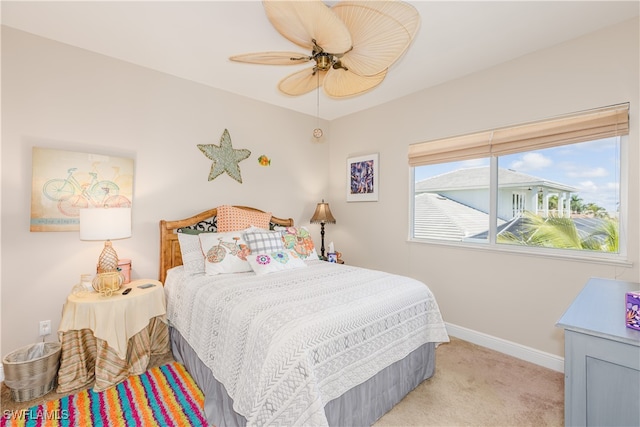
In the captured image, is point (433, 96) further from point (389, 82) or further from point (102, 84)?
point (102, 84)

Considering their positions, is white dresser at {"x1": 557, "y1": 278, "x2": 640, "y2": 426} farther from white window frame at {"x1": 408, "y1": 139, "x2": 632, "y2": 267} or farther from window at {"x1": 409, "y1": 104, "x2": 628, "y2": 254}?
window at {"x1": 409, "y1": 104, "x2": 628, "y2": 254}

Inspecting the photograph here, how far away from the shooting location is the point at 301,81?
229 cm

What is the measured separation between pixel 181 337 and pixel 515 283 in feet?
9.50

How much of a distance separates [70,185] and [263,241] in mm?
1600

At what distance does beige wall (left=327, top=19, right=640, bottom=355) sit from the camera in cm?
215

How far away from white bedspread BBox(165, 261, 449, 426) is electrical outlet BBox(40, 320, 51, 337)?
934mm

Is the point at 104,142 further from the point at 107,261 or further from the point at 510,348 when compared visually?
the point at 510,348

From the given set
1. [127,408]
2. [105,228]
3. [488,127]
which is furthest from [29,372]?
[488,127]

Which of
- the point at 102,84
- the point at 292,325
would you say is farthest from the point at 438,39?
the point at 102,84

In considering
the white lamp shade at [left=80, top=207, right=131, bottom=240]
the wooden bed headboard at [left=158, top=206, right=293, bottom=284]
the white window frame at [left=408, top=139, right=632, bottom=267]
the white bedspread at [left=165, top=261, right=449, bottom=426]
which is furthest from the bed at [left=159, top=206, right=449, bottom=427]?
the white window frame at [left=408, top=139, right=632, bottom=267]

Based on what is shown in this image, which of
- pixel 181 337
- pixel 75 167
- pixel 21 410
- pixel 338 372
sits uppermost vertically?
pixel 75 167

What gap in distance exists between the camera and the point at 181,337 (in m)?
2.37

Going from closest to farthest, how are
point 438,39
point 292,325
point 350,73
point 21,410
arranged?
1. point 292,325
2. point 21,410
3. point 350,73
4. point 438,39

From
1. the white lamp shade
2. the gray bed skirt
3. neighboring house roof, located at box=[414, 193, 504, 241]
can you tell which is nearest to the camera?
the gray bed skirt
